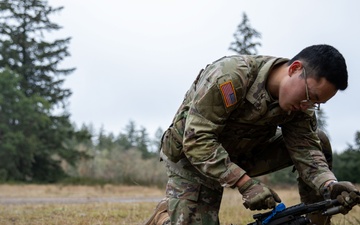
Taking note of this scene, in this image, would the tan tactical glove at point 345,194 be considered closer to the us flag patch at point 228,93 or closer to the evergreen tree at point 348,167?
the us flag patch at point 228,93

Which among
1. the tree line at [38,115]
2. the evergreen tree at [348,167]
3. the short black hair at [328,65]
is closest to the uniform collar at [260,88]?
the short black hair at [328,65]

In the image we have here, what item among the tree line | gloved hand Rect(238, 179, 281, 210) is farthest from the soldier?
the tree line

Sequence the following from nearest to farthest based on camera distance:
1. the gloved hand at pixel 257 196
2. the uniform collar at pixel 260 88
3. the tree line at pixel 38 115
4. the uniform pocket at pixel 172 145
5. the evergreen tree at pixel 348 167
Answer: the gloved hand at pixel 257 196
the uniform collar at pixel 260 88
the uniform pocket at pixel 172 145
the evergreen tree at pixel 348 167
the tree line at pixel 38 115

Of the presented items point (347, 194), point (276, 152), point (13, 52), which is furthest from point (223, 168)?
point (13, 52)

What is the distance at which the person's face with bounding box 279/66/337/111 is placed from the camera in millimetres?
3332

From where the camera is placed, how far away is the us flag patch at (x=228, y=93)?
3.52 meters

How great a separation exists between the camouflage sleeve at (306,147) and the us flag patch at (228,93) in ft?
2.65

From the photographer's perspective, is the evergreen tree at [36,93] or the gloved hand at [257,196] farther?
the evergreen tree at [36,93]

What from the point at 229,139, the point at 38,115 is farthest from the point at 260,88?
the point at 38,115

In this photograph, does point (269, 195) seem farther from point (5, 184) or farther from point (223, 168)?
point (5, 184)

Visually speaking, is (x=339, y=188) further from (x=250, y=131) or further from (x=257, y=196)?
(x=250, y=131)

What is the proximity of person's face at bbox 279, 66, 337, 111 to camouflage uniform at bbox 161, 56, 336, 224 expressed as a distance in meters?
0.20

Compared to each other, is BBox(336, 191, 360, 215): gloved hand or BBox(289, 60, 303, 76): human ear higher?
BBox(289, 60, 303, 76): human ear

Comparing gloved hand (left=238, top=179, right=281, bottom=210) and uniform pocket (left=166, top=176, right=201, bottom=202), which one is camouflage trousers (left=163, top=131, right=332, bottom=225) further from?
gloved hand (left=238, top=179, right=281, bottom=210)
